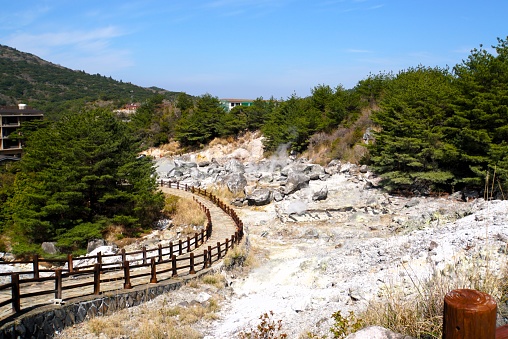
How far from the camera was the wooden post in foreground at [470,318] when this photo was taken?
2062 millimetres

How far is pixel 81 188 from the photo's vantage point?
973 inches

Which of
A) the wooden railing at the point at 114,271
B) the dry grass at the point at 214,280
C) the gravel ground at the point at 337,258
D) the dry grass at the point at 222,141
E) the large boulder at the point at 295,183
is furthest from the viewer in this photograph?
the dry grass at the point at 222,141

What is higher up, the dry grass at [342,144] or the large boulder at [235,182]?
the dry grass at [342,144]

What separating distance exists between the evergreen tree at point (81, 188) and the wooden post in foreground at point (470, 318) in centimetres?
2460

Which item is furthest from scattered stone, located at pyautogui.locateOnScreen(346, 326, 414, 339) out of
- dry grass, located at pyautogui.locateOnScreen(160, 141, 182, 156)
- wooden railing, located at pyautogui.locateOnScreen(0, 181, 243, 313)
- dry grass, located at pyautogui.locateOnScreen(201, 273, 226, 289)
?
dry grass, located at pyautogui.locateOnScreen(160, 141, 182, 156)

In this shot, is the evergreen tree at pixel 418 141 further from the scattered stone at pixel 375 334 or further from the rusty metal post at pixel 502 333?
the rusty metal post at pixel 502 333

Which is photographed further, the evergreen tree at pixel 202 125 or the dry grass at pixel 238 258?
the evergreen tree at pixel 202 125

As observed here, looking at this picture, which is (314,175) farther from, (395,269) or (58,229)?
(395,269)

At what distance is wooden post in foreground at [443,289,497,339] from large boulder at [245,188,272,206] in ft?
94.1

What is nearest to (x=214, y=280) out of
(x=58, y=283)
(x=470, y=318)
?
(x=58, y=283)

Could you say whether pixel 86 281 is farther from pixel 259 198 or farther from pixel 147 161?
pixel 147 161

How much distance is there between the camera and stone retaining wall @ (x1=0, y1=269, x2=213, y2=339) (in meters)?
8.70

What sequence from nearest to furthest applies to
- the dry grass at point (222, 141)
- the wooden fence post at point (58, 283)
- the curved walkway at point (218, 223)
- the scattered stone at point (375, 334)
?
the scattered stone at point (375, 334) < the wooden fence post at point (58, 283) < the curved walkway at point (218, 223) < the dry grass at point (222, 141)

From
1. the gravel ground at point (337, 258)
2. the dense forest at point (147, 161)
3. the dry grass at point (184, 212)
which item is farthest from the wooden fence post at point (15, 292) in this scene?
the dry grass at point (184, 212)
